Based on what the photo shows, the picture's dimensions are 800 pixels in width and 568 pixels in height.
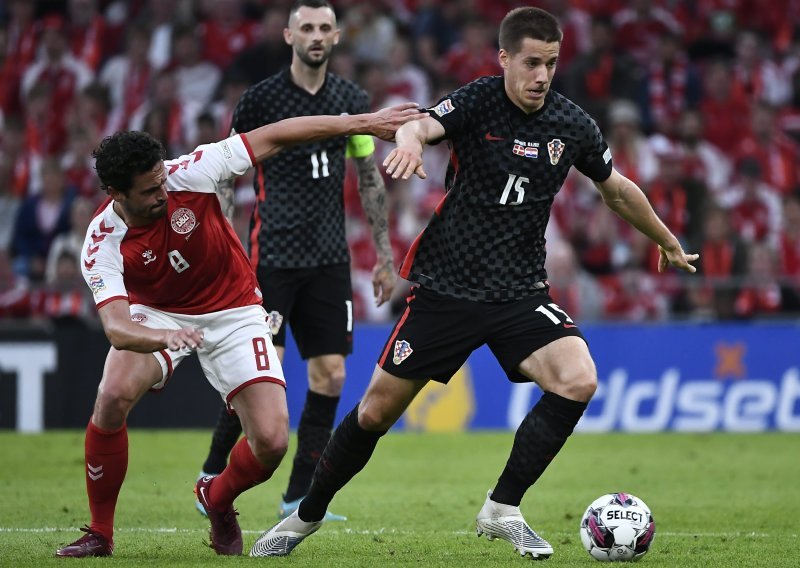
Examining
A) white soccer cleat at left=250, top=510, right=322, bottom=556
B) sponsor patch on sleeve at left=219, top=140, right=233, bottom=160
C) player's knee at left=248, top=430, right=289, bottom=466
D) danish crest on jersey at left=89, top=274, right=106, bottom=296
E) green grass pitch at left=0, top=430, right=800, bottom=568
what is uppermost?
sponsor patch on sleeve at left=219, top=140, right=233, bottom=160

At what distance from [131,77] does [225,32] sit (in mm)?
1402

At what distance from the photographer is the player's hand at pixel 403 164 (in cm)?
590

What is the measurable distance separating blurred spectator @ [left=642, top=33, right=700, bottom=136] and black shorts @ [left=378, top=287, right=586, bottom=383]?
11.4 metres

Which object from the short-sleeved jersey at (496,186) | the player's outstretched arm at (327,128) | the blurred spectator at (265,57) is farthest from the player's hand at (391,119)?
the blurred spectator at (265,57)

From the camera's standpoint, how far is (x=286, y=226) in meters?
8.58

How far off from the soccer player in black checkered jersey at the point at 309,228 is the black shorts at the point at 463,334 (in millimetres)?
1943

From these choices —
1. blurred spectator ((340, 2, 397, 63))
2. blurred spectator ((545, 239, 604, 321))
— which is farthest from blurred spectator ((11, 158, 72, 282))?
blurred spectator ((545, 239, 604, 321))

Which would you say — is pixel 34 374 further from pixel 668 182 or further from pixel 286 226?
pixel 668 182

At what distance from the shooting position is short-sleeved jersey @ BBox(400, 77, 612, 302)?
6559mm

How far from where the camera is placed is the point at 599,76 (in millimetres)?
17344

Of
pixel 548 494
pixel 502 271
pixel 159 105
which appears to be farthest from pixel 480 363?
pixel 502 271

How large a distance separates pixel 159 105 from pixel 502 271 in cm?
1079

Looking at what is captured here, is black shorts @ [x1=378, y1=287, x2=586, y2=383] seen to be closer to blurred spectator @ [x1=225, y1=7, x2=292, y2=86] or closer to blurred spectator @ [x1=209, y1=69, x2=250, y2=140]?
A: blurred spectator @ [x1=209, y1=69, x2=250, y2=140]

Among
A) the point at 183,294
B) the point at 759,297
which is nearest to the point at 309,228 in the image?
the point at 183,294
